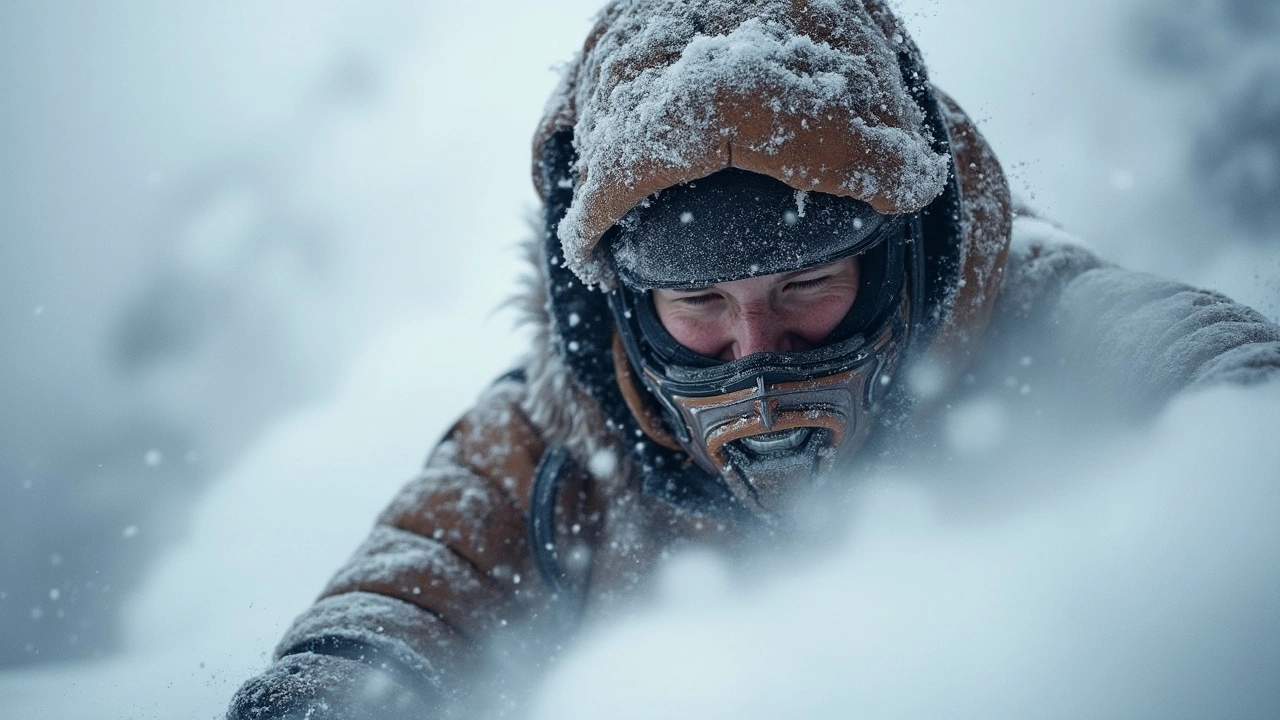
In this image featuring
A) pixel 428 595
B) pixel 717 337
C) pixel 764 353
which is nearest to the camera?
pixel 764 353

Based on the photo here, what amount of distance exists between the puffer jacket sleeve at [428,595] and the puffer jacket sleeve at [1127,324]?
144 centimetres

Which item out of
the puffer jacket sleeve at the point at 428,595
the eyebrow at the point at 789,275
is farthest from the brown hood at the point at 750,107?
the puffer jacket sleeve at the point at 428,595

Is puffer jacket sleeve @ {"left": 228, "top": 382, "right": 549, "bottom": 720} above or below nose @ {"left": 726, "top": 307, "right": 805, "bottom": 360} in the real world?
below

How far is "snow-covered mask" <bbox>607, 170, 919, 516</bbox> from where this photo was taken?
1580mm

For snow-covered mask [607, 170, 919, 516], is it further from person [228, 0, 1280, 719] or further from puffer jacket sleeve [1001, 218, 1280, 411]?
puffer jacket sleeve [1001, 218, 1280, 411]

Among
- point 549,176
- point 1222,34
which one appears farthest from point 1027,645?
point 1222,34

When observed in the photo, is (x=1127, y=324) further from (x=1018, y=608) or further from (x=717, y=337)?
(x=717, y=337)

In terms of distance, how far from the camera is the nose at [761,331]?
170 cm

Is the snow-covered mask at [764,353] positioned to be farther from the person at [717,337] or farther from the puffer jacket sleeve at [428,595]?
the puffer jacket sleeve at [428,595]

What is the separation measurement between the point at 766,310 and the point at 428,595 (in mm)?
1155

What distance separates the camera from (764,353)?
1.66 meters

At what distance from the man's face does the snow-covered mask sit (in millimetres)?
34

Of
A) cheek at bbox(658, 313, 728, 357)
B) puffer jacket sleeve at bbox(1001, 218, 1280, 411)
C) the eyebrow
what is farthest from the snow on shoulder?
puffer jacket sleeve at bbox(1001, 218, 1280, 411)

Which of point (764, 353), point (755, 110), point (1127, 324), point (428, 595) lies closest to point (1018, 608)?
point (764, 353)
